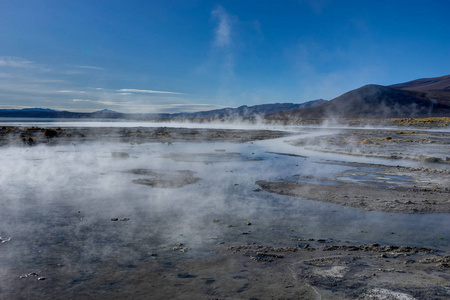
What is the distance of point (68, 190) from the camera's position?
11.5m

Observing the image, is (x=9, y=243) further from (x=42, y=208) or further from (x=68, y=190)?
(x=68, y=190)

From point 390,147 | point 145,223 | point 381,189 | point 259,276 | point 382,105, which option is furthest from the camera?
point 382,105

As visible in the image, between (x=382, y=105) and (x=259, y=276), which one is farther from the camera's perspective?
(x=382, y=105)

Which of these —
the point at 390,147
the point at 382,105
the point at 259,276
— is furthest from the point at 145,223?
the point at 382,105

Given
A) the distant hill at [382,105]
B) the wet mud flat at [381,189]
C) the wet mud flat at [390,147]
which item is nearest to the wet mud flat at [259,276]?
the wet mud flat at [381,189]

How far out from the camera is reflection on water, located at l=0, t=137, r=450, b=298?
6.03 metres

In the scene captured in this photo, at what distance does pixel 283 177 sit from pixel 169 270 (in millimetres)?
9817

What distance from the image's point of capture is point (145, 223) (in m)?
8.06

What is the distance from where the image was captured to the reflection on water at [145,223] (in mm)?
6027

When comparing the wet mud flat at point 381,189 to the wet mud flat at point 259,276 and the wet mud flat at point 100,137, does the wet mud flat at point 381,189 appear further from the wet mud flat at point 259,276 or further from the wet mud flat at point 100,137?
the wet mud flat at point 100,137

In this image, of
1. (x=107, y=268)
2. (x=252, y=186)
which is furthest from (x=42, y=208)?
(x=252, y=186)

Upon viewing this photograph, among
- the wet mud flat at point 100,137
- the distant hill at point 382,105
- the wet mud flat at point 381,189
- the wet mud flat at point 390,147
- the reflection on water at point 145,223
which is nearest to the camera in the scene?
the reflection on water at point 145,223

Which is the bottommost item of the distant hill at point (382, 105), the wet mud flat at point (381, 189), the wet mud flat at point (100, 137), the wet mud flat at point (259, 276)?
the wet mud flat at point (259, 276)

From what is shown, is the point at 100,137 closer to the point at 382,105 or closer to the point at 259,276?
the point at 259,276
